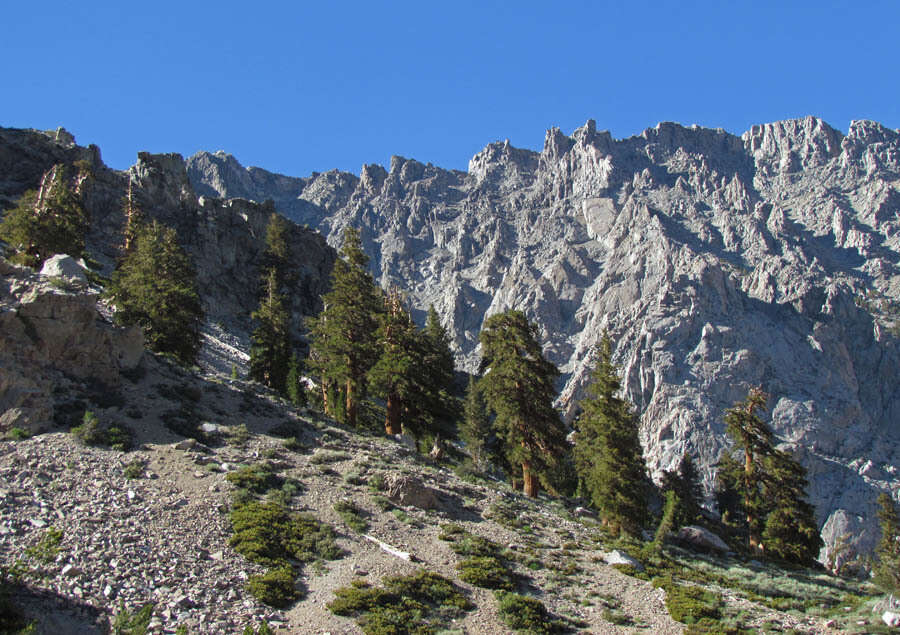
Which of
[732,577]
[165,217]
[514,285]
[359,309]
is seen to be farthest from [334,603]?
[514,285]

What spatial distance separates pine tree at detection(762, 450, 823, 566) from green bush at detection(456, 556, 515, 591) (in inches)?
1090

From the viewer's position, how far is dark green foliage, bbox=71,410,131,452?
21781mm

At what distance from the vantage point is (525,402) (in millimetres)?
35531

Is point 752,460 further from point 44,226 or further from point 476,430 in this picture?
point 44,226

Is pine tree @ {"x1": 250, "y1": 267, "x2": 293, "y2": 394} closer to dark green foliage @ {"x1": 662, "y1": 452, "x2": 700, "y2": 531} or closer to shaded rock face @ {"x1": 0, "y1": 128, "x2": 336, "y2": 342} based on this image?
shaded rock face @ {"x1": 0, "y1": 128, "x2": 336, "y2": 342}

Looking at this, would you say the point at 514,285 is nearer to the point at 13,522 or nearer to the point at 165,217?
the point at 165,217

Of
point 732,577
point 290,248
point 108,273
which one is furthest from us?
point 290,248

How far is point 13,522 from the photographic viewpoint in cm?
1573

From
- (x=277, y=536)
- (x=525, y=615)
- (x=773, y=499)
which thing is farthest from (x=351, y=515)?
(x=773, y=499)

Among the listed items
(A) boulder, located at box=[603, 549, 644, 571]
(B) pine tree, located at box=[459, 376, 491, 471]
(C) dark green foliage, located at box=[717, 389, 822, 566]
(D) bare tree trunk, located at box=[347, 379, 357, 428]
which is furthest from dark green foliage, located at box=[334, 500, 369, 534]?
(B) pine tree, located at box=[459, 376, 491, 471]

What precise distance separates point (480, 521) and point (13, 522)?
52.6ft

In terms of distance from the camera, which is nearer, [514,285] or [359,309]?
[359,309]

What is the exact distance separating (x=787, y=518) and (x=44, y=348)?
145 feet

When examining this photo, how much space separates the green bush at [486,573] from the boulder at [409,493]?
4.47 m
